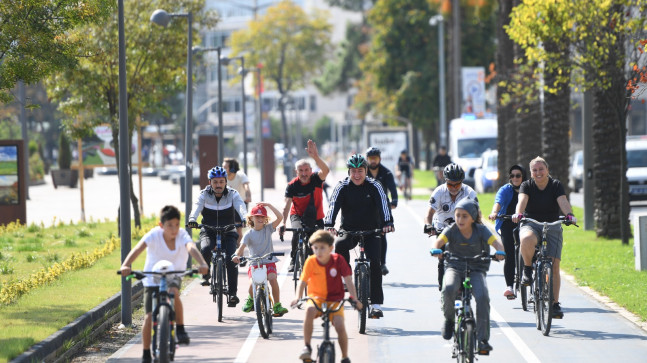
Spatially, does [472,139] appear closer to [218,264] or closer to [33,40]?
[33,40]

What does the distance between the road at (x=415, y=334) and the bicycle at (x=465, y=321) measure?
0.97 m

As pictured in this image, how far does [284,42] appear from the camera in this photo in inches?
3804

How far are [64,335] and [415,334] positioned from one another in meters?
3.46

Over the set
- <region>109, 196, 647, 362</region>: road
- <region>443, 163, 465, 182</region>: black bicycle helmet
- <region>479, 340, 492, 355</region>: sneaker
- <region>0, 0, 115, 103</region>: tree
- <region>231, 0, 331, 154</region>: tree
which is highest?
<region>231, 0, 331, 154</region>: tree

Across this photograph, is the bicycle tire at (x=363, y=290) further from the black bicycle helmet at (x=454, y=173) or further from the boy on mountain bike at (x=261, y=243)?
the black bicycle helmet at (x=454, y=173)

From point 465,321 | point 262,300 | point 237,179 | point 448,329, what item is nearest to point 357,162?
point 262,300

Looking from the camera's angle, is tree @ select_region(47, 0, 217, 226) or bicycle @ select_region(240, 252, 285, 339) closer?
bicycle @ select_region(240, 252, 285, 339)

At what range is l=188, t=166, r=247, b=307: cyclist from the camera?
526 inches

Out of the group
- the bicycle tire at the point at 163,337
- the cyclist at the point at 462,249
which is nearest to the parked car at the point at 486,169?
the cyclist at the point at 462,249

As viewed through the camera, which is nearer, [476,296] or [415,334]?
[476,296]

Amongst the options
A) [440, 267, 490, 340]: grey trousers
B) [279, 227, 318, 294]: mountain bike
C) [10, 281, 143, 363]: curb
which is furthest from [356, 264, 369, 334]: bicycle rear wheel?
[279, 227, 318, 294]: mountain bike

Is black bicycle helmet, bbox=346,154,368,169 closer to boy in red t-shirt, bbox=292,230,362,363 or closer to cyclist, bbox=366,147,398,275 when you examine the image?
boy in red t-shirt, bbox=292,230,362,363

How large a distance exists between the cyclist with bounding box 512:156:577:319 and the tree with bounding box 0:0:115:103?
638cm

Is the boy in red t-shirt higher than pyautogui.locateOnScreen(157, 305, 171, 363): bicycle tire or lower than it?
higher
